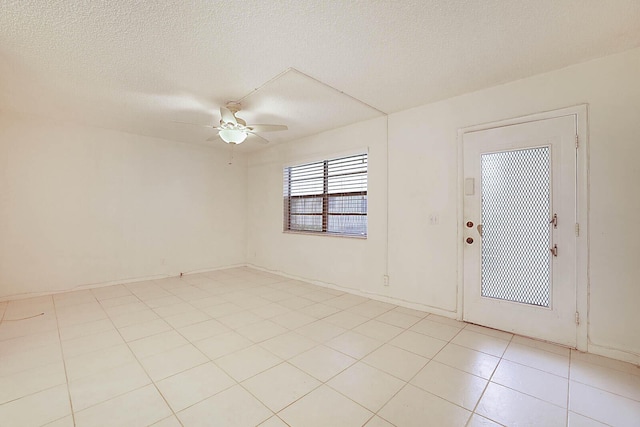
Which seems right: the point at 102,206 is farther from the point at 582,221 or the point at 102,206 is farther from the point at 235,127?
the point at 582,221

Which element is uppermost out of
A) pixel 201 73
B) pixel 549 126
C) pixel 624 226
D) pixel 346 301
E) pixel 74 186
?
pixel 201 73

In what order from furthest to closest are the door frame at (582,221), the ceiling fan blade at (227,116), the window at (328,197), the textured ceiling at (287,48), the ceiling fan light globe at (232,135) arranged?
the window at (328,197)
the ceiling fan light globe at (232,135)
the ceiling fan blade at (227,116)
the door frame at (582,221)
the textured ceiling at (287,48)

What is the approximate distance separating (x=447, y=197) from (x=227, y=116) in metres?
2.69

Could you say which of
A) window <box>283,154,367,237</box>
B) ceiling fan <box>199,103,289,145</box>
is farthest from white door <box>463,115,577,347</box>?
ceiling fan <box>199,103,289,145</box>

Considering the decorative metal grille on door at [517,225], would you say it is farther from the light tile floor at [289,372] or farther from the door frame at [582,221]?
the light tile floor at [289,372]

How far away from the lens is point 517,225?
2781 millimetres

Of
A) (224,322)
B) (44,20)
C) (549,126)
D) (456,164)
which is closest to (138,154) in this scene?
(44,20)

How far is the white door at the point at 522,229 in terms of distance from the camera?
8.28ft

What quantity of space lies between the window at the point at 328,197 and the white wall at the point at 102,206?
1597 millimetres

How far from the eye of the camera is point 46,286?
13.1 ft

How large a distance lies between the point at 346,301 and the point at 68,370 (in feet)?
9.39

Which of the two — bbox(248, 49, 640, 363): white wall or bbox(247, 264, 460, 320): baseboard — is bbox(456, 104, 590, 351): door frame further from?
bbox(247, 264, 460, 320): baseboard

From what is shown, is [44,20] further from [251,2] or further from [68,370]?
[68,370]

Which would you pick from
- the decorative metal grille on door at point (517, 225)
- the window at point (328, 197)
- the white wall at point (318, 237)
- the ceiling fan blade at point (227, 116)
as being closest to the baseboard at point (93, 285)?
the white wall at point (318, 237)
